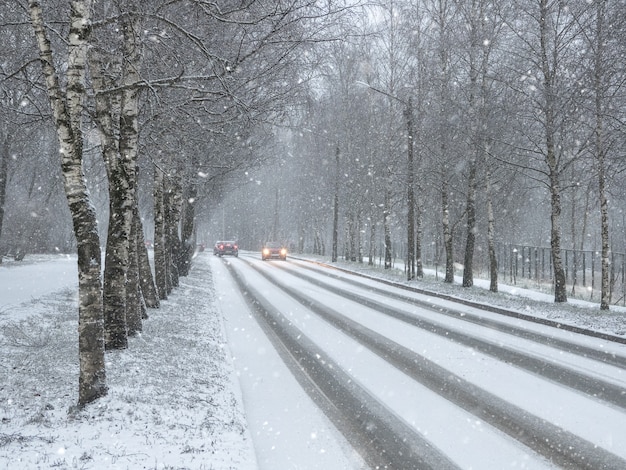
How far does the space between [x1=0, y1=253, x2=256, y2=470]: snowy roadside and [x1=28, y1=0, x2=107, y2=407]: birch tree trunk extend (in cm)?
47

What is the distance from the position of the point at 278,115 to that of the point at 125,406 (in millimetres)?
6518

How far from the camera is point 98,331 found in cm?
595

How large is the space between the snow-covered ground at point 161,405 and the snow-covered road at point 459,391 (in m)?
0.05

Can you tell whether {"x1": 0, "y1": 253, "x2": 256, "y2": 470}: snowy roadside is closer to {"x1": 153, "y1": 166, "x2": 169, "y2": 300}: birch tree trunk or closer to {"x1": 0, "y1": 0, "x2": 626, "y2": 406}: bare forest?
{"x1": 0, "y1": 0, "x2": 626, "y2": 406}: bare forest

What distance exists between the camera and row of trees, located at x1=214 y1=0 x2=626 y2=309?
1458cm

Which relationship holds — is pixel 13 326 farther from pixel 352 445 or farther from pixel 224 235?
pixel 224 235

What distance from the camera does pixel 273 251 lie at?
1709 inches

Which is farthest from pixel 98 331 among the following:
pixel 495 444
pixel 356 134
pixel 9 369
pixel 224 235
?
pixel 224 235

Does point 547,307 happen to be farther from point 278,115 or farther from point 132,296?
point 132,296

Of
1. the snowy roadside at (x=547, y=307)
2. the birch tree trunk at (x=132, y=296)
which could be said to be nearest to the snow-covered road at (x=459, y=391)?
the snowy roadside at (x=547, y=307)

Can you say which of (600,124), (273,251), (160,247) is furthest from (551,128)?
(273,251)

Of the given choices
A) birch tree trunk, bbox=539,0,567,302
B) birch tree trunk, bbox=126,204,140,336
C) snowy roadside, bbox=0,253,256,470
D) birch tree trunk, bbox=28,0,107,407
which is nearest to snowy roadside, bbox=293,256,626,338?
birch tree trunk, bbox=539,0,567,302

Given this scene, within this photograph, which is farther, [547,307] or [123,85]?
[547,307]

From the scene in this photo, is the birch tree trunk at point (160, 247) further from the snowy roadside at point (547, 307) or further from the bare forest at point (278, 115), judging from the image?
the snowy roadside at point (547, 307)
